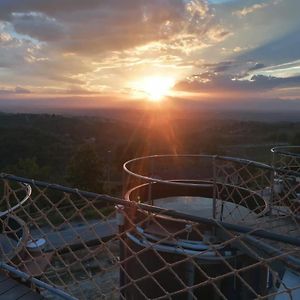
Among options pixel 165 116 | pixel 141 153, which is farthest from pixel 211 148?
pixel 165 116

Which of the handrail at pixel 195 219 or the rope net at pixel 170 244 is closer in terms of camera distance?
the handrail at pixel 195 219

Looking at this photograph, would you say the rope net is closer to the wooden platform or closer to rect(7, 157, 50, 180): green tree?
the wooden platform

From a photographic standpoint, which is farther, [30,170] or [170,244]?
[30,170]

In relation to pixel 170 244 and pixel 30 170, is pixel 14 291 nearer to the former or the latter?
pixel 170 244

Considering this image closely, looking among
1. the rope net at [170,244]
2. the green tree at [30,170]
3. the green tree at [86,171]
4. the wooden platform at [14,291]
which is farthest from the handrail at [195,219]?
the green tree at [30,170]

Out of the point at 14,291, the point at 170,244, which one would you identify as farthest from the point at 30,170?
the point at 14,291

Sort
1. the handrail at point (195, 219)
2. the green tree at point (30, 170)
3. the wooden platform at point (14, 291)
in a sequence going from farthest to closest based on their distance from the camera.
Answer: the green tree at point (30, 170), the wooden platform at point (14, 291), the handrail at point (195, 219)

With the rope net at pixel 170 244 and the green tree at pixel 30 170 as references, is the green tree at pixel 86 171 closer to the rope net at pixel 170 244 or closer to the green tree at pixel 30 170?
the green tree at pixel 30 170

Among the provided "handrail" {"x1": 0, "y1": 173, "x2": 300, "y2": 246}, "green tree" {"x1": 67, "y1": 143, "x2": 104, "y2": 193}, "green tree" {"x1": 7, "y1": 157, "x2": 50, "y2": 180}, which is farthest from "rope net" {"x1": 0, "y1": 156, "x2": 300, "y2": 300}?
"green tree" {"x1": 7, "y1": 157, "x2": 50, "y2": 180}
